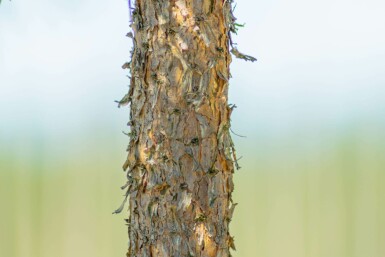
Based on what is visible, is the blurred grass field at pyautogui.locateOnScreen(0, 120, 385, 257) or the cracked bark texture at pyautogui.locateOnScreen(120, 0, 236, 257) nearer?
the cracked bark texture at pyautogui.locateOnScreen(120, 0, 236, 257)

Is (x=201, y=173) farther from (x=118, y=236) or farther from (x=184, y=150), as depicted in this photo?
(x=118, y=236)
